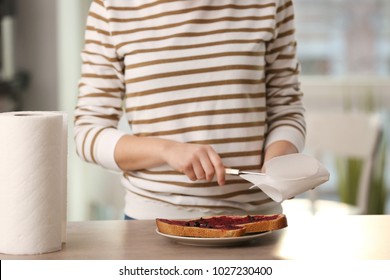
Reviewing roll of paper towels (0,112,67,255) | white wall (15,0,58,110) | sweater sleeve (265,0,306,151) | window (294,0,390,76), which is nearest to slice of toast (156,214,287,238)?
roll of paper towels (0,112,67,255)

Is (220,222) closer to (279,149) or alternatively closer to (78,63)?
(279,149)

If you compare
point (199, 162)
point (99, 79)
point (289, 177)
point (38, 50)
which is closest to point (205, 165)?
point (199, 162)

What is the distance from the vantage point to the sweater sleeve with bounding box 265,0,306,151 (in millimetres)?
1733

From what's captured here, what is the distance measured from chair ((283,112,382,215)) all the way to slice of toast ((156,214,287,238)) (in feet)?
5.47

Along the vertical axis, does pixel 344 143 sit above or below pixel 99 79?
below

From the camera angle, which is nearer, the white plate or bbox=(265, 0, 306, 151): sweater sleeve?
the white plate

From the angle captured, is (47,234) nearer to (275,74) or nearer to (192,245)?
(192,245)

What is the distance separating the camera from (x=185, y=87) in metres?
1.67

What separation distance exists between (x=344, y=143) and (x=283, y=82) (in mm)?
1526

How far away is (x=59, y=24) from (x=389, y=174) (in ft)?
7.10

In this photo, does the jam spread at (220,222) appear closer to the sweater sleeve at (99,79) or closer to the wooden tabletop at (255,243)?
the wooden tabletop at (255,243)

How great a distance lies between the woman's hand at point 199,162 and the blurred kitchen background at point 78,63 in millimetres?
1511

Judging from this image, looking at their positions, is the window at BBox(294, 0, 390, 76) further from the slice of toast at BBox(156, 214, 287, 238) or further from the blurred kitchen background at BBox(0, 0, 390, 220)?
the slice of toast at BBox(156, 214, 287, 238)

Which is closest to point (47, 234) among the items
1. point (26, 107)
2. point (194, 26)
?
point (194, 26)
